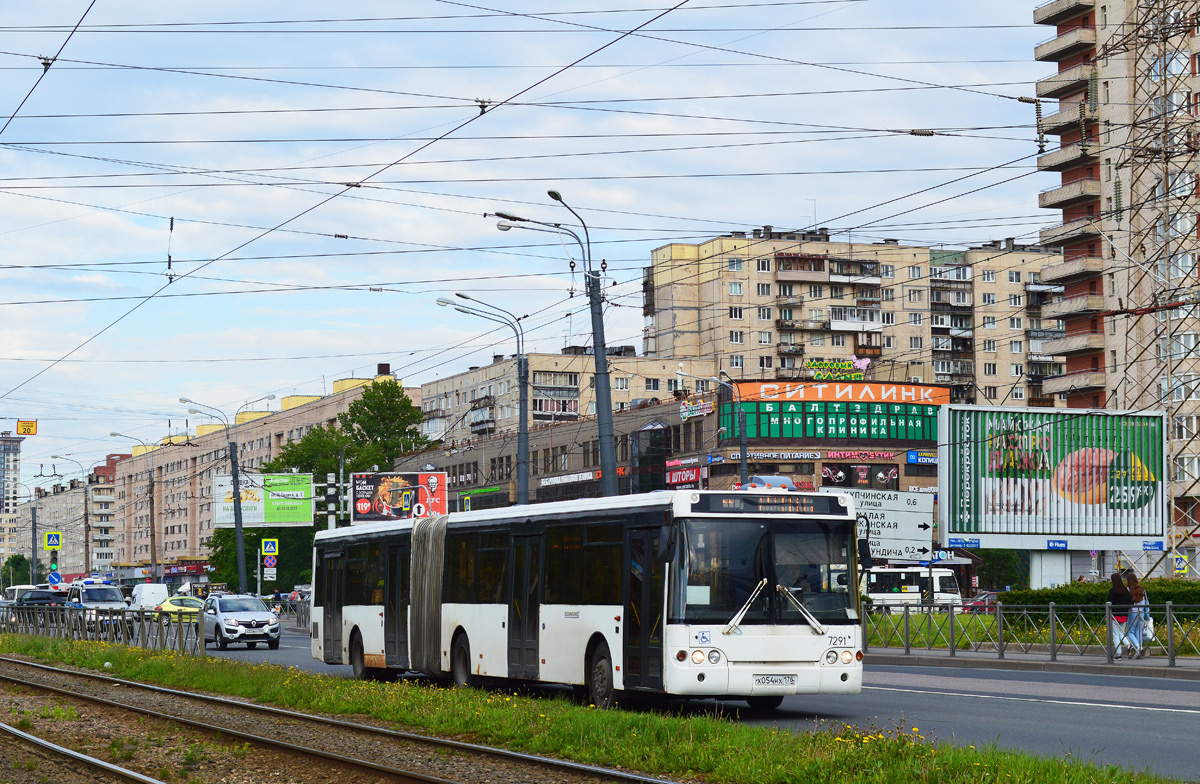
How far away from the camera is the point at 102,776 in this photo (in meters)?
13.4

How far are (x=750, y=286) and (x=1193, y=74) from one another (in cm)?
4940

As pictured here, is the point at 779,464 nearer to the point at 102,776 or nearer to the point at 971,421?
the point at 971,421

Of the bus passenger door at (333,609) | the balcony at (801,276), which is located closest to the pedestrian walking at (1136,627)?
the bus passenger door at (333,609)

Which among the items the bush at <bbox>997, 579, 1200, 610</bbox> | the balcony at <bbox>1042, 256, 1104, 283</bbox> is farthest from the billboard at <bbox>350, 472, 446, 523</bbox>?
the balcony at <bbox>1042, 256, 1104, 283</bbox>

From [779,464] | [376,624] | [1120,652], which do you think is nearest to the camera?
[376,624]

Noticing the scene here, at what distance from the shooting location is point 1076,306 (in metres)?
89.2

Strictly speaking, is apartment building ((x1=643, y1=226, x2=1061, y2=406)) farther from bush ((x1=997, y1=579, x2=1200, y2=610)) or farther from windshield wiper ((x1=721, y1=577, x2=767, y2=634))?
windshield wiper ((x1=721, y1=577, x2=767, y2=634))

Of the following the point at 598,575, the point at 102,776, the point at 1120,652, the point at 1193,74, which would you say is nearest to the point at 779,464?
the point at 1193,74

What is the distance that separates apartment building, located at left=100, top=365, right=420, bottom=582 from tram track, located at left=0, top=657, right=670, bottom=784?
117994mm

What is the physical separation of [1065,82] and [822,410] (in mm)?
22632

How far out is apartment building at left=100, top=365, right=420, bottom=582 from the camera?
151 metres

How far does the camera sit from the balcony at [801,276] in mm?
126500

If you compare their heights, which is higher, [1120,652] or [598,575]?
[598,575]

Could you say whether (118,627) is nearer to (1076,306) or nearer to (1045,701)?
(1045,701)
